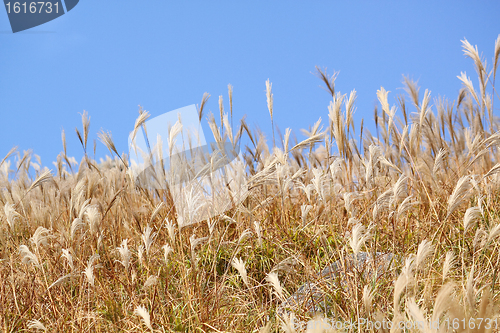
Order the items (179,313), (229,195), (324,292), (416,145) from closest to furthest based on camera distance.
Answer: (324,292)
(179,313)
(229,195)
(416,145)

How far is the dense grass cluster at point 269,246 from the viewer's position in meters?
2.12

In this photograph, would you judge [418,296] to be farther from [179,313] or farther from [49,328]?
[49,328]

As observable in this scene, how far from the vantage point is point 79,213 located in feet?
7.87

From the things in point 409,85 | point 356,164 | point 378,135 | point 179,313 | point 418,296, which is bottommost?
point 418,296

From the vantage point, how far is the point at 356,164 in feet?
13.3

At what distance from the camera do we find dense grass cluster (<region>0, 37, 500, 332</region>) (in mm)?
2119

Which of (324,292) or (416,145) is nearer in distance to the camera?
(324,292)

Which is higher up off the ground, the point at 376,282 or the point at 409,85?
the point at 409,85

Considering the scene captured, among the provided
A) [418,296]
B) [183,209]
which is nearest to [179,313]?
[183,209]

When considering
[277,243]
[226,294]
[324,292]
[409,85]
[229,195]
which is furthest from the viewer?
[409,85]

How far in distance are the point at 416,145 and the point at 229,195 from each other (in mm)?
2390

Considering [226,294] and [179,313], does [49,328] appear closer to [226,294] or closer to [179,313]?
[179,313]

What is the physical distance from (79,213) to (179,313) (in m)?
0.96

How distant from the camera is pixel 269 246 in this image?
2947 millimetres
